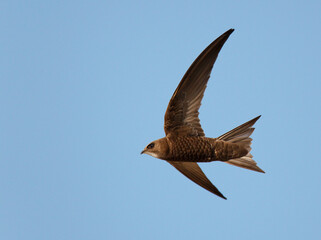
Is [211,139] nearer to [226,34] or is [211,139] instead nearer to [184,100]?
[184,100]

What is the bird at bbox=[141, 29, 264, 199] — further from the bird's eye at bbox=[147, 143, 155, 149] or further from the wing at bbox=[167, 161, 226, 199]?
the wing at bbox=[167, 161, 226, 199]

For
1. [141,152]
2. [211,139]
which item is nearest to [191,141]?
[211,139]

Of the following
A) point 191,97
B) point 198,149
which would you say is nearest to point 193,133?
point 198,149

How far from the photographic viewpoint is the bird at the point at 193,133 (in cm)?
387

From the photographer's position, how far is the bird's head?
3.94 meters

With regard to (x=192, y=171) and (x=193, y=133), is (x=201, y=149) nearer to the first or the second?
(x=193, y=133)

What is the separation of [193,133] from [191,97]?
1.07 feet

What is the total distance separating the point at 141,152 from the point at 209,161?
626mm

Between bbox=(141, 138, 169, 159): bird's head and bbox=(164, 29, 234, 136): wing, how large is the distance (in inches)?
4.5

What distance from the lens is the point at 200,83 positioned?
3896 millimetres

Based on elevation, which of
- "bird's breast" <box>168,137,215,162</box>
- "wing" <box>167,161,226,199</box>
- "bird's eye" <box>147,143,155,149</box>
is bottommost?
"wing" <box>167,161,226,199</box>

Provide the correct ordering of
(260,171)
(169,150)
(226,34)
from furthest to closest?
(260,171) < (169,150) < (226,34)

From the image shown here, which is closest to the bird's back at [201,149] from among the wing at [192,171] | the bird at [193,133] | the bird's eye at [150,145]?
the bird at [193,133]

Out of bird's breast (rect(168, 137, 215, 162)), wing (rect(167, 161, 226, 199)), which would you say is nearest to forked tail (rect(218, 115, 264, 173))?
bird's breast (rect(168, 137, 215, 162))
